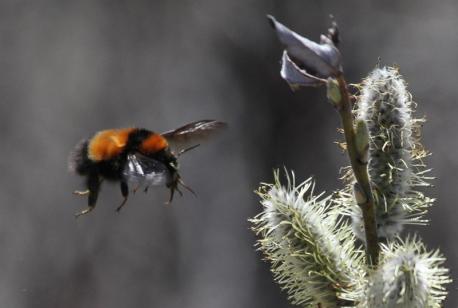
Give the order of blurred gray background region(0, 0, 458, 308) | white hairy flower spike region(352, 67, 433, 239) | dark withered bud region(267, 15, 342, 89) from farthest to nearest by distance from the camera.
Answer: blurred gray background region(0, 0, 458, 308), white hairy flower spike region(352, 67, 433, 239), dark withered bud region(267, 15, 342, 89)

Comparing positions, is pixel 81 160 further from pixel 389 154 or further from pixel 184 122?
pixel 184 122

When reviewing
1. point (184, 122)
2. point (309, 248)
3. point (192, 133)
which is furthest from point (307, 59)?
point (184, 122)

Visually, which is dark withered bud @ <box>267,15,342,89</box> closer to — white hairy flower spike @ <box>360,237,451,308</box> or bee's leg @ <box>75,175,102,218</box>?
white hairy flower spike @ <box>360,237,451,308</box>

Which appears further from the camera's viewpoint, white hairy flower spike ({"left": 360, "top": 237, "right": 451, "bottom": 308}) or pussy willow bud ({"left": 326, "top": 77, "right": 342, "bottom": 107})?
white hairy flower spike ({"left": 360, "top": 237, "right": 451, "bottom": 308})

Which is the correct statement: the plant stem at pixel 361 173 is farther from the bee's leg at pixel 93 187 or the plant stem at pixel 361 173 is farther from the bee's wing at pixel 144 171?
the bee's leg at pixel 93 187

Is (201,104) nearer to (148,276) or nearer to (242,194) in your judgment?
(242,194)

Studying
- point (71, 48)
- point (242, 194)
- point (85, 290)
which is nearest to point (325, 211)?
point (85, 290)

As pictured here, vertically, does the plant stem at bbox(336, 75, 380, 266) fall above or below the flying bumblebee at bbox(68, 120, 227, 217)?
below

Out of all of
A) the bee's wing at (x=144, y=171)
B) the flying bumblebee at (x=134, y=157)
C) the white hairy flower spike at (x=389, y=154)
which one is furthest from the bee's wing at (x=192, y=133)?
the white hairy flower spike at (x=389, y=154)

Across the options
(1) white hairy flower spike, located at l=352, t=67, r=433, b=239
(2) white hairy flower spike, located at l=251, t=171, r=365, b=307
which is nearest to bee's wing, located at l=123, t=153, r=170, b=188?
(2) white hairy flower spike, located at l=251, t=171, r=365, b=307
